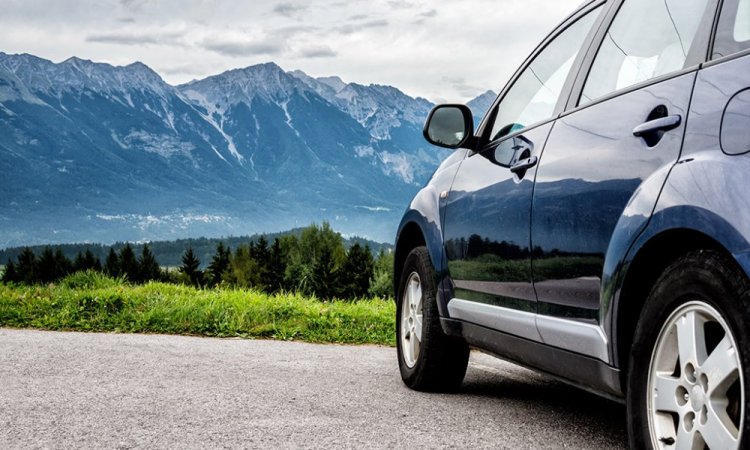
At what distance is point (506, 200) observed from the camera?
388cm

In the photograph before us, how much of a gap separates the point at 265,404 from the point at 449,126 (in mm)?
1660

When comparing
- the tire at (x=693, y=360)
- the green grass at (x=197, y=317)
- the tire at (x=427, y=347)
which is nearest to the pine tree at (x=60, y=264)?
the green grass at (x=197, y=317)

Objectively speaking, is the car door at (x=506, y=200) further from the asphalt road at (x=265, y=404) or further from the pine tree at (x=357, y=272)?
the pine tree at (x=357, y=272)

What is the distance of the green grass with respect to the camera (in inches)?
320

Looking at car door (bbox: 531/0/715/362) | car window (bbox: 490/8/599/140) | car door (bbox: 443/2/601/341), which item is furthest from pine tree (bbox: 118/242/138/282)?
car door (bbox: 531/0/715/362)

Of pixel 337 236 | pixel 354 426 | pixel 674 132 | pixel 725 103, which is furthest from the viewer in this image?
pixel 337 236

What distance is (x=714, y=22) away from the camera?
8.86 ft

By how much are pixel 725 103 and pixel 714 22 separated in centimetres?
42

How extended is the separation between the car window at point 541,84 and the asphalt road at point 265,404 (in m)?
1.34

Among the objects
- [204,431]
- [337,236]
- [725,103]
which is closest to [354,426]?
[204,431]

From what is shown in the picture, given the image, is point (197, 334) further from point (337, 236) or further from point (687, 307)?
point (337, 236)

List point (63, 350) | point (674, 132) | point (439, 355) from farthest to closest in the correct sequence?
point (63, 350), point (439, 355), point (674, 132)

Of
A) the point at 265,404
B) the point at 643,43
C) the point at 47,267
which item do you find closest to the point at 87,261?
the point at 47,267

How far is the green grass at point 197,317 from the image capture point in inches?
320
